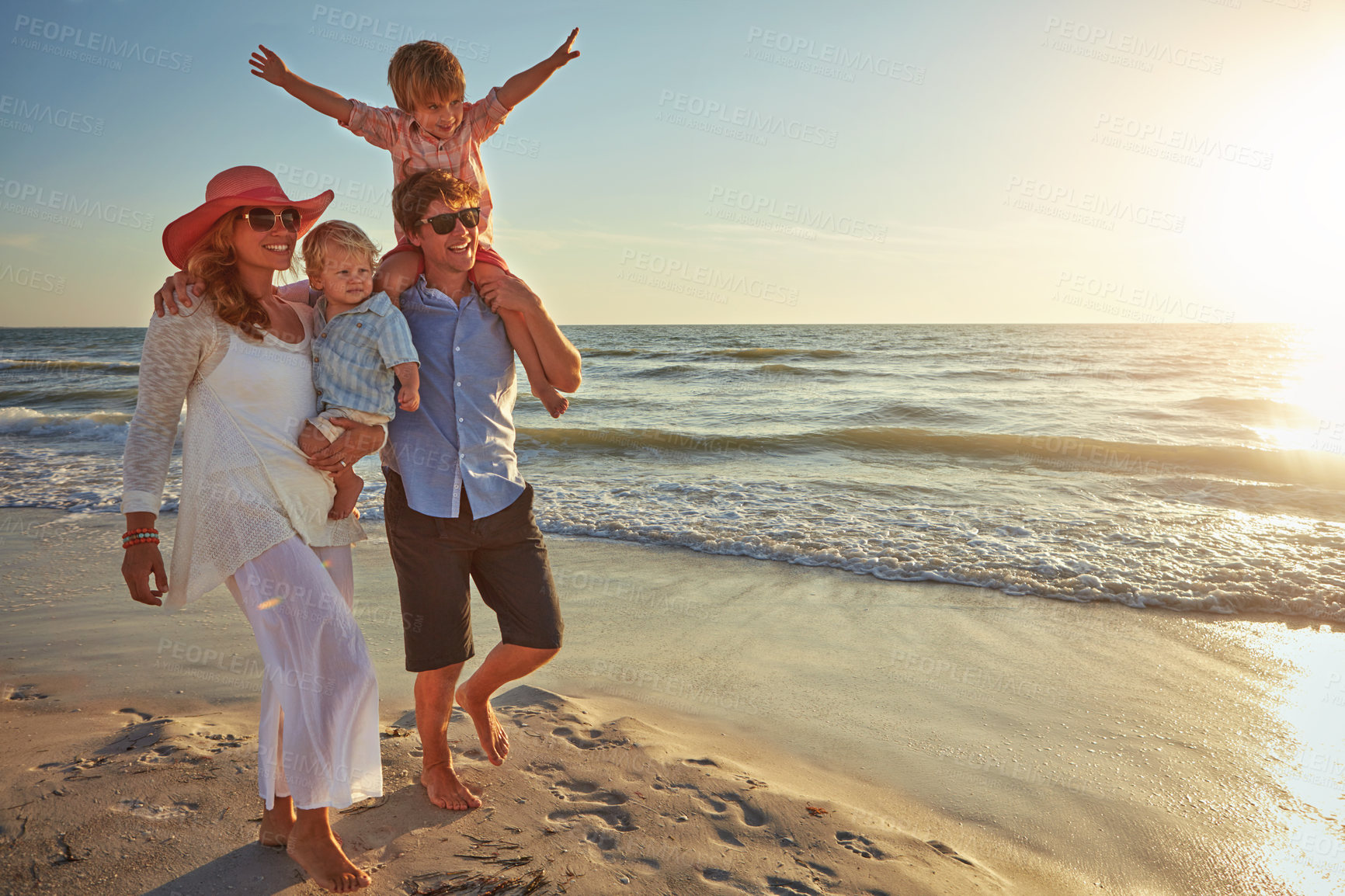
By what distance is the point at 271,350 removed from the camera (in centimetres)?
228

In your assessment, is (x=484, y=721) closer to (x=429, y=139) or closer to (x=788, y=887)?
(x=788, y=887)

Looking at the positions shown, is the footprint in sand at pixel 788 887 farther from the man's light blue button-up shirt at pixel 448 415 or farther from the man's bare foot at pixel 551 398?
the man's bare foot at pixel 551 398

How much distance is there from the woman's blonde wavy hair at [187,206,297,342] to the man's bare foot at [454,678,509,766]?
1.53m

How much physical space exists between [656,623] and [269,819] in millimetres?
2851

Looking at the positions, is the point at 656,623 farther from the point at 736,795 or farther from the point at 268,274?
the point at 268,274

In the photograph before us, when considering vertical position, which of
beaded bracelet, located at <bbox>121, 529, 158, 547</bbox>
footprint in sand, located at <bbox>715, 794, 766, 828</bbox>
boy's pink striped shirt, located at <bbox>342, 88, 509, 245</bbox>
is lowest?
footprint in sand, located at <bbox>715, 794, 766, 828</bbox>

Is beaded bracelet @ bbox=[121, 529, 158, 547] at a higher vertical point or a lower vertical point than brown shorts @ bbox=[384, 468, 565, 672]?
higher

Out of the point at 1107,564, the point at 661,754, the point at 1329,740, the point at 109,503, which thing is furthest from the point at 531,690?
the point at 109,503

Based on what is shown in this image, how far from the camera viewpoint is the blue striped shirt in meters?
2.37

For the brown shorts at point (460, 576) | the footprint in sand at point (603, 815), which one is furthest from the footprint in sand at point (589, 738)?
the brown shorts at point (460, 576)

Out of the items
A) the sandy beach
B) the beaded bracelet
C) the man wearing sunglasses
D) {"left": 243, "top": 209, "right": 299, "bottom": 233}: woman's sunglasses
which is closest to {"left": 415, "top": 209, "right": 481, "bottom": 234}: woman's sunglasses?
the man wearing sunglasses

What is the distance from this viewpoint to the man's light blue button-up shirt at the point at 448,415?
2.60m

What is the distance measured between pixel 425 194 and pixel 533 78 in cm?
90

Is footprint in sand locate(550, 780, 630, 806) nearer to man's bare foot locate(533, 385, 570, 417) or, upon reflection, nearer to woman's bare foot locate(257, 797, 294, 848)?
woman's bare foot locate(257, 797, 294, 848)
